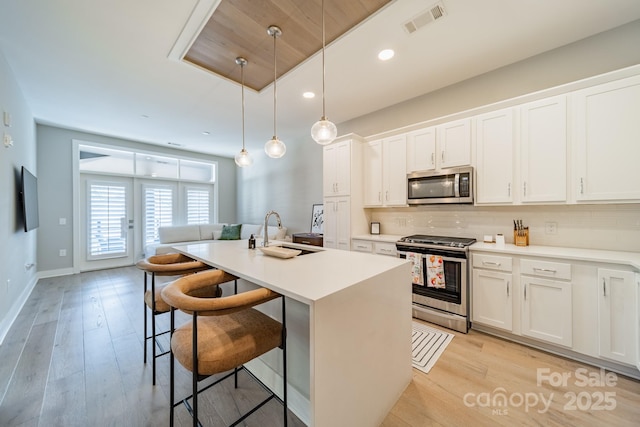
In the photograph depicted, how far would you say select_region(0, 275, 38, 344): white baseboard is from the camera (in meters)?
2.40

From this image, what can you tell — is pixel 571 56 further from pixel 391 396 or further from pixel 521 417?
pixel 391 396

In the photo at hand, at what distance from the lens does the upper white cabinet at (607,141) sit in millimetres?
1928

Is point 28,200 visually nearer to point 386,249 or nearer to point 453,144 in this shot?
point 386,249

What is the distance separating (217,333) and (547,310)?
271cm

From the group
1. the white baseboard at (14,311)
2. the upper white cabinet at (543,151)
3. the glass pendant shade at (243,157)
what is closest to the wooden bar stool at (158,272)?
the glass pendant shade at (243,157)

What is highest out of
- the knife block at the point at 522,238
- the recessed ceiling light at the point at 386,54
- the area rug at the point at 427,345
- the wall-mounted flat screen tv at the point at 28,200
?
the recessed ceiling light at the point at 386,54

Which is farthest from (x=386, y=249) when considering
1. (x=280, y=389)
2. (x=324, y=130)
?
(x=280, y=389)

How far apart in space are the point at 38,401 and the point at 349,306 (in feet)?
7.38

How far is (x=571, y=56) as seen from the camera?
2.36 metres

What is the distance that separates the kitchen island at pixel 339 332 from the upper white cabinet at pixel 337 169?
6.30 feet

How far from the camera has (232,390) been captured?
67.5 inches

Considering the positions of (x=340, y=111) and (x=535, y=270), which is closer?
(x=535, y=270)

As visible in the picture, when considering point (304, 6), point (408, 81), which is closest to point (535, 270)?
point (408, 81)

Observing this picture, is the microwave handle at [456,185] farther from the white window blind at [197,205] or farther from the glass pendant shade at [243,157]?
the white window blind at [197,205]
